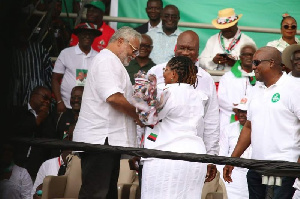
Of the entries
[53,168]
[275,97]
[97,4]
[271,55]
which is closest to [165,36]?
[97,4]

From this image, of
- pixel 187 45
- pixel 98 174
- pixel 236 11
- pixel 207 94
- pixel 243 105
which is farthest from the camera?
pixel 236 11

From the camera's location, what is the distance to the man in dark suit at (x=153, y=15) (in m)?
8.52

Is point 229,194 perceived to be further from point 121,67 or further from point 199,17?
point 199,17

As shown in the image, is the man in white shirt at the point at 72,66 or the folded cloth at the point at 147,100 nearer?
the folded cloth at the point at 147,100

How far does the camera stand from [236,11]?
9273 millimetres

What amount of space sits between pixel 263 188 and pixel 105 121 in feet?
4.39

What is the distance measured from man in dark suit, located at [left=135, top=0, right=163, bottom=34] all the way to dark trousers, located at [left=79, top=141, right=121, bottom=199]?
13.8 ft

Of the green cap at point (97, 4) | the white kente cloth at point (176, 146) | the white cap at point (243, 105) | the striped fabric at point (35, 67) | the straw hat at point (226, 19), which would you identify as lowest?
the white kente cloth at point (176, 146)

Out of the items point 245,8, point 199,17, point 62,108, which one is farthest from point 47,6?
point 245,8

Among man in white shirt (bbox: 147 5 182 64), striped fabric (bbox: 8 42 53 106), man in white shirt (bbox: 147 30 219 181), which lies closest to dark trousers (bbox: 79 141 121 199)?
man in white shirt (bbox: 147 30 219 181)

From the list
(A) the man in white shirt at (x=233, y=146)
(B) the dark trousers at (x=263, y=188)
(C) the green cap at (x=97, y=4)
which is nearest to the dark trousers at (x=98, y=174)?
(B) the dark trousers at (x=263, y=188)

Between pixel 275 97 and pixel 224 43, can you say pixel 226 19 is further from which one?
pixel 275 97

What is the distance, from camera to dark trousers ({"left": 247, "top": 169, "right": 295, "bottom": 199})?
182 inches

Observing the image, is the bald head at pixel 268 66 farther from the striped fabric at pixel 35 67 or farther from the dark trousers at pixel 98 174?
the striped fabric at pixel 35 67
